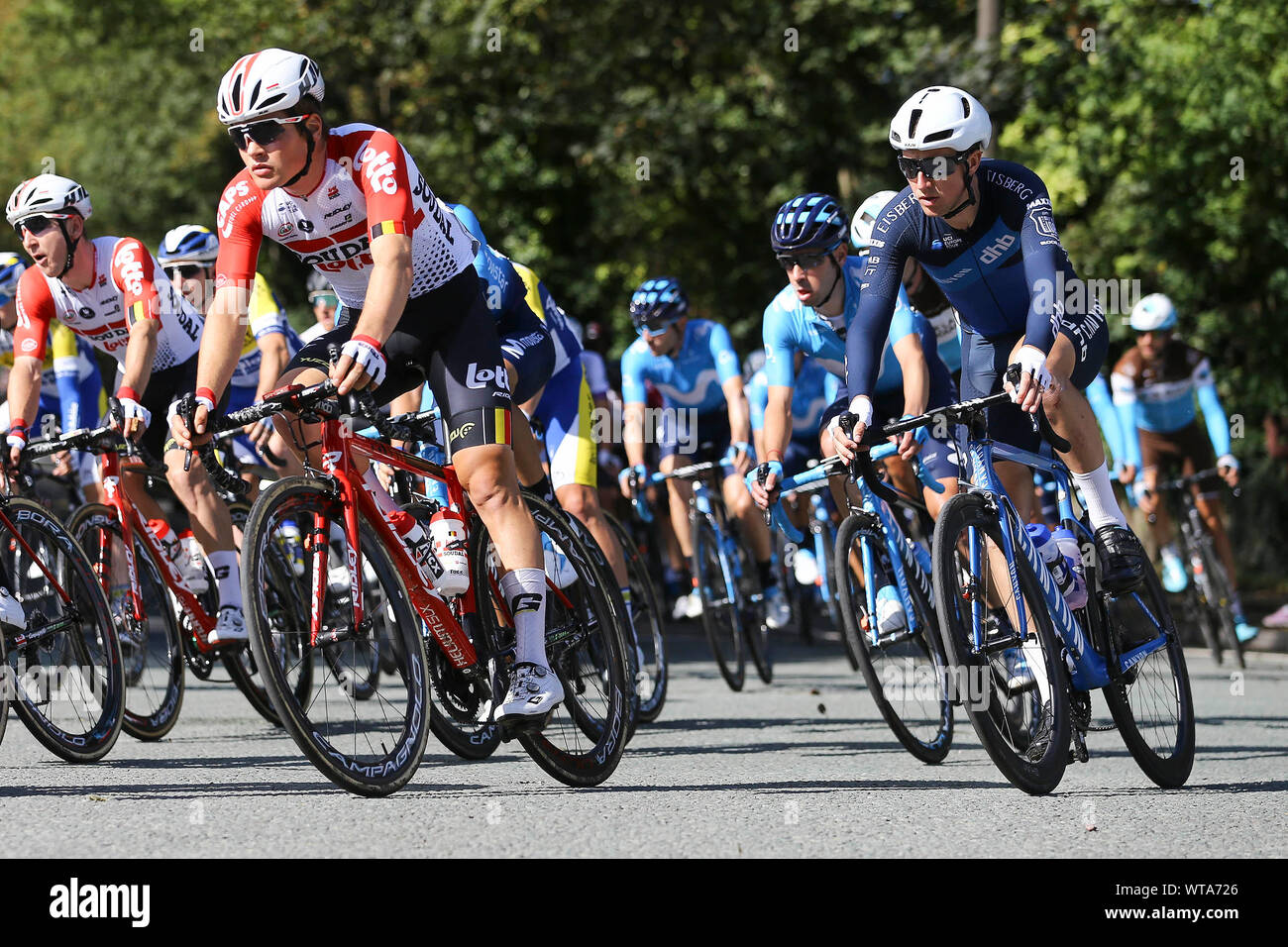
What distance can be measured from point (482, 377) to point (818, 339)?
2.95m

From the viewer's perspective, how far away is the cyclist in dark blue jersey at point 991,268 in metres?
5.84

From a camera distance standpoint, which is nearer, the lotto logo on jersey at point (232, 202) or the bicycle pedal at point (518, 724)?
the bicycle pedal at point (518, 724)

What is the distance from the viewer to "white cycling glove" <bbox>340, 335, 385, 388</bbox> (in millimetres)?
5004

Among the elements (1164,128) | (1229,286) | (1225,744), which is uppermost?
(1164,128)

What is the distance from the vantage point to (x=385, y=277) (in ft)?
17.2

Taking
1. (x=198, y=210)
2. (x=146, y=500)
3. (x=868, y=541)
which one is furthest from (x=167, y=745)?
(x=198, y=210)

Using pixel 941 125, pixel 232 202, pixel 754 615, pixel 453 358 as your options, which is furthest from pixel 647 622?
pixel 232 202

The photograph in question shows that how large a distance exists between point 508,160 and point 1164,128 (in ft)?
32.7

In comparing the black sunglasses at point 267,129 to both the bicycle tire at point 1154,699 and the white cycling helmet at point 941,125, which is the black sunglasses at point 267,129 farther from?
the bicycle tire at point 1154,699

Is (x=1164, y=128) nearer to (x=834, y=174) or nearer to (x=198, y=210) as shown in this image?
(x=834, y=174)

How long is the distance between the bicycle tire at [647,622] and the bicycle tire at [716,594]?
1387mm

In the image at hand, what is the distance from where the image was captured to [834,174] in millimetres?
23656

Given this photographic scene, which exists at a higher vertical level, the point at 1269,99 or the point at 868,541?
the point at 1269,99

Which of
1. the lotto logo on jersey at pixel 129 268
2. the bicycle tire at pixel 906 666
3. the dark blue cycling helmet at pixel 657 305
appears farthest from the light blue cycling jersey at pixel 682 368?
the bicycle tire at pixel 906 666
